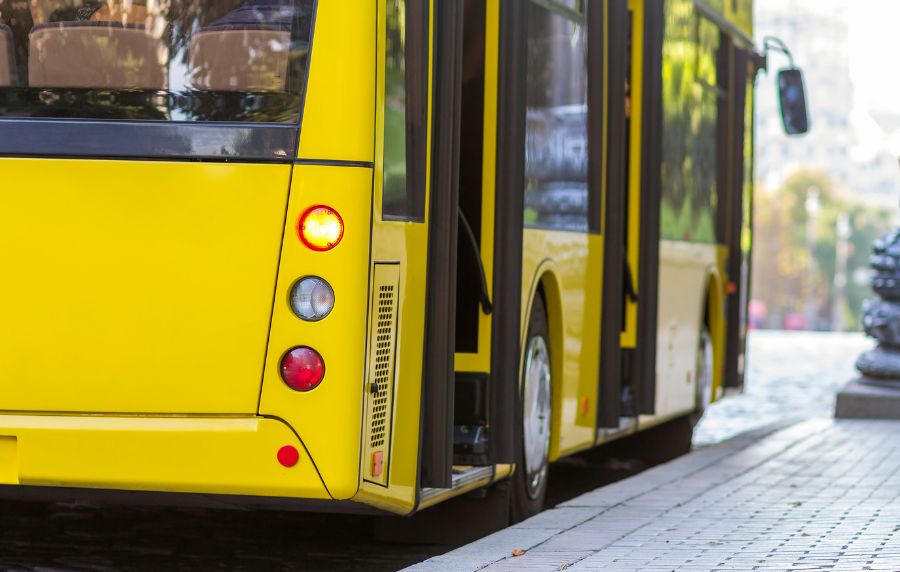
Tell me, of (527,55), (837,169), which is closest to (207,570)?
(527,55)

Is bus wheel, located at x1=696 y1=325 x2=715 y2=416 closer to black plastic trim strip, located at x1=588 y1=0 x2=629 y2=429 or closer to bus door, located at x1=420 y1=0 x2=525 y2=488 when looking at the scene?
black plastic trim strip, located at x1=588 y1=0 x2=629 y2=429

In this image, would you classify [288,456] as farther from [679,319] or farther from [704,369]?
[704,369]

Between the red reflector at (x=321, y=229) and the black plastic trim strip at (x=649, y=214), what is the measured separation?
439 centimetres

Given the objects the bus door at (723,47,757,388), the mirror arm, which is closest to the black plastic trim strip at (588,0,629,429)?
the bus door at (723,47,757,388)

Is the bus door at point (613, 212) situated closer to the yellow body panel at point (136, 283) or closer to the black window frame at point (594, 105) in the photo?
the black window frame at point (594, 105)

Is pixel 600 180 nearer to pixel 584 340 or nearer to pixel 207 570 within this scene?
pixel 584 340

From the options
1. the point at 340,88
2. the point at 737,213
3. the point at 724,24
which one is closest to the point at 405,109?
the point at 340,88

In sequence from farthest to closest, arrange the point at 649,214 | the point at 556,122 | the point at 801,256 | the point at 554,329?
the point at 801,256, the point at 649,214, the point at 554,329, the point at 556,122

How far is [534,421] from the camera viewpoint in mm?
8680

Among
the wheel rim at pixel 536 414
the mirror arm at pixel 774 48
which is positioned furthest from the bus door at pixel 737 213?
the wheel rim at pixel 536 414

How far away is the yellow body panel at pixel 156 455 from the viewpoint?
6.30 m

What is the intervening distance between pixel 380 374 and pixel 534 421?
7.28 ft

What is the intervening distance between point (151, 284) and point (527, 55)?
2336 millimetres

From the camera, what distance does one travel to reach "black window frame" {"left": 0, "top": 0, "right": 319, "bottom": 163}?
6.33 metres
